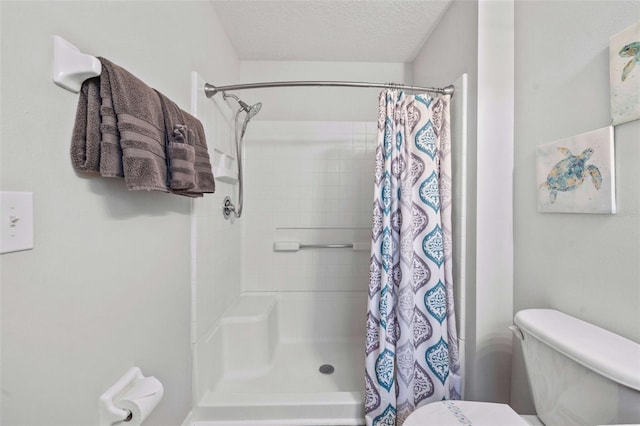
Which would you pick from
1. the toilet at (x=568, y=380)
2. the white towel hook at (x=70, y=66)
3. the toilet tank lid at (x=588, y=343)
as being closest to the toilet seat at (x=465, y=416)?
the toilet at (x=568, y=380)

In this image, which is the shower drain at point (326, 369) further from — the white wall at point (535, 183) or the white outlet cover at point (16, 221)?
the white outlet cover at point (16, 221)

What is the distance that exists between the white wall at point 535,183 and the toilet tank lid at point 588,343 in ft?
0.23

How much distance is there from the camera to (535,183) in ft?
3.60

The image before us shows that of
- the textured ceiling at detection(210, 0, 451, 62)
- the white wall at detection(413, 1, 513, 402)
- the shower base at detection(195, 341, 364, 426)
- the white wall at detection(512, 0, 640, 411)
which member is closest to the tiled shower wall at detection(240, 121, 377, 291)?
the textured ceiling at detection(210, 0, 451, 62)

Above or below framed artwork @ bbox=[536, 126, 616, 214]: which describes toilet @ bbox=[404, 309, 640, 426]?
below

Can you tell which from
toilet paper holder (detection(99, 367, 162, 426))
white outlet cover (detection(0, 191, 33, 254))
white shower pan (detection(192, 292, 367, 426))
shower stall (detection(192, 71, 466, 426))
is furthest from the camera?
shower stall (detection(192, 71, 466, 426))

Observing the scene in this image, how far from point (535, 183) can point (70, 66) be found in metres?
1.60

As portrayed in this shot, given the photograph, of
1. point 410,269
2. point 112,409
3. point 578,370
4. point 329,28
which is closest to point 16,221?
point 112,409

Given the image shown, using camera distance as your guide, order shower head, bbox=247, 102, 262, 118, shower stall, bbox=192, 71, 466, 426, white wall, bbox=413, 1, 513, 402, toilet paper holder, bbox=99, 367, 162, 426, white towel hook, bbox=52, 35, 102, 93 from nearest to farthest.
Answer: white towel hook, bbox=52, 35, 102, 93 → toilet paper holder, bbox=99, 367, 162, 426 → white wall, bbox=413, 1, 513, 402 → shower head, bbox=247, 102, 262, 118 → shower stall, bbox=192, 71, 466, 426

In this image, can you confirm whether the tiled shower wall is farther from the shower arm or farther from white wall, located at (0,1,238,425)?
white wall, located at (0,1,238,425)

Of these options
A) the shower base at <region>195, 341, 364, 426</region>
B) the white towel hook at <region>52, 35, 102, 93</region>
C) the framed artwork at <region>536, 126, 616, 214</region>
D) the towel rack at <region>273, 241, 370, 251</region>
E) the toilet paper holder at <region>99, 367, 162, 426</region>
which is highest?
the white towel hook at <region>52, 35, 102, 93</region>

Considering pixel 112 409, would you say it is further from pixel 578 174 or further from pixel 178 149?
pixel 578 174

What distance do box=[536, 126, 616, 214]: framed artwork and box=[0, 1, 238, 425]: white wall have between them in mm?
1526

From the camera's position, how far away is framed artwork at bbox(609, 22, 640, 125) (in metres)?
0.75
